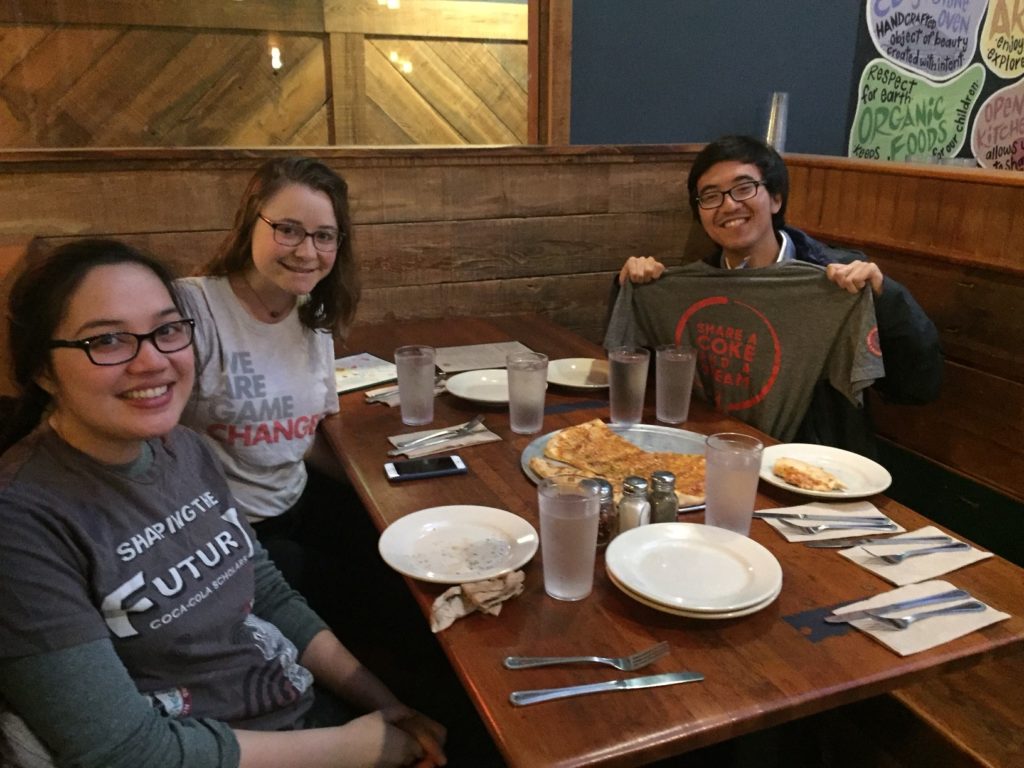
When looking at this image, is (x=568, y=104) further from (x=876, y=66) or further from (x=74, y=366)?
(x=74, y=366)

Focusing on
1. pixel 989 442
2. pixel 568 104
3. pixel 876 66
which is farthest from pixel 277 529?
pixel 876 66

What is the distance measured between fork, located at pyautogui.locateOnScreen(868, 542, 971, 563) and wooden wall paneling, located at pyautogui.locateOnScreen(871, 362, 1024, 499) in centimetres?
127

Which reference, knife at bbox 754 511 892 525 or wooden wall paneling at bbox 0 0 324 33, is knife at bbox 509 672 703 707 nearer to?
knife at bbox 754 511 892 525

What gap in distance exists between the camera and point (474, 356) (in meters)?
2.32

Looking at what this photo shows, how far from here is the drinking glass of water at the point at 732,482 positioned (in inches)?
51.2


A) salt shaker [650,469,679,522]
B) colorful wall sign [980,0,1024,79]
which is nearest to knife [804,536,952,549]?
salt shaker [650,469,679,522]

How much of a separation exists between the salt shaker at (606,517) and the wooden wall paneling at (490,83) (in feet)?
6.52

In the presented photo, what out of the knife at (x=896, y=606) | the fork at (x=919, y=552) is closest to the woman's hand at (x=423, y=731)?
the knife at (x=896, y=606)

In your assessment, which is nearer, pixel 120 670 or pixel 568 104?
pixel 120 670

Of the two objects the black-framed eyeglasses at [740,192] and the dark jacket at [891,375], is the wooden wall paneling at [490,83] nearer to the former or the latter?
the black-framed eyeglasses at [740,192]

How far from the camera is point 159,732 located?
1.03 meters

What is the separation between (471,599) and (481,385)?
95 cm

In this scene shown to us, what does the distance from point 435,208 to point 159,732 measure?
6.85 ft

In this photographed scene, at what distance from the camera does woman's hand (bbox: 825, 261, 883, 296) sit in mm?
1867
